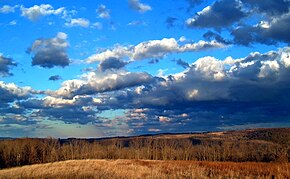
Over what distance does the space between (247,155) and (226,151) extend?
31.2 ft

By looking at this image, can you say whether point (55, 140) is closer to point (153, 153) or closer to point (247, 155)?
point (153, 153)

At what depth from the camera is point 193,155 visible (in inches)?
5285

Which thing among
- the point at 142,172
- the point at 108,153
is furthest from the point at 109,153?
the point at 142,172

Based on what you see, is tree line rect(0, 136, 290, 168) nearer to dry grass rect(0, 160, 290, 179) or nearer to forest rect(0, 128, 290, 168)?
forest rect(0, 128, 290, 168)

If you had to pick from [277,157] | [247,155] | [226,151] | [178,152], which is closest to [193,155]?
[178,152]

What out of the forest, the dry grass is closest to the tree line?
the forest

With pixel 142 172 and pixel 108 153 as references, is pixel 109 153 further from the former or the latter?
pixel 142 172

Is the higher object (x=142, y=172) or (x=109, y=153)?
(x=109, y=153)

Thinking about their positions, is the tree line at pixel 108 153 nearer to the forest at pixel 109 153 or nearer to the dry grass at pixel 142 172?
the forest at pixel 109 153

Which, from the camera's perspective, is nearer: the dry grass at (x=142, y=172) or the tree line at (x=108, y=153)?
the dry grass at (x=142, y=172)

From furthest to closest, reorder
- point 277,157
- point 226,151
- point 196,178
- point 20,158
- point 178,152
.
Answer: point 178,152 → point 226,151 → point 20,158 → point 277,157 → point 196,178

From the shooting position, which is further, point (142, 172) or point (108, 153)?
point (108, 153)

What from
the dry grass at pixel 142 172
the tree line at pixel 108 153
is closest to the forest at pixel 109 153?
the tree line at pixel 108 153

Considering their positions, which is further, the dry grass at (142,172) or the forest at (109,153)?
the forest at (109,153)
